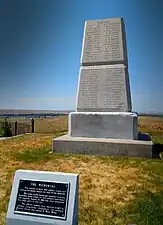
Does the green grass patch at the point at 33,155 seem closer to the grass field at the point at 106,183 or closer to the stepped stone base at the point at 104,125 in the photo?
the grass field at the point at 106,183

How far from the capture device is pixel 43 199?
2928 millimetres

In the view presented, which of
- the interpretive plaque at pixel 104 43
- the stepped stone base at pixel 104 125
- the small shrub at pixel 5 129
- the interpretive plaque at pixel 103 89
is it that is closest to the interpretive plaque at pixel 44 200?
the stepped stone base at pixel 104 125

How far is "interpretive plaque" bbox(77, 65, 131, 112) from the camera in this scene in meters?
7.32

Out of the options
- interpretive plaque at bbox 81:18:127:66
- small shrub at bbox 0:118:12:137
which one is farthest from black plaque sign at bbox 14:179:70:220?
small shrub at bbox 0:118:12:137

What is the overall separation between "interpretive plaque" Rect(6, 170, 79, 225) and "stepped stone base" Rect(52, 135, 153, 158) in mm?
3601

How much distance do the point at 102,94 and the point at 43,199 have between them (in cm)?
497

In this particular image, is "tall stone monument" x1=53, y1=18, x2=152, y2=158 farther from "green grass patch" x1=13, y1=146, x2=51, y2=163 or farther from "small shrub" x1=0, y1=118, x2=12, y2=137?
"small shrub" x1=0, y1=118, x2=12, y2=137

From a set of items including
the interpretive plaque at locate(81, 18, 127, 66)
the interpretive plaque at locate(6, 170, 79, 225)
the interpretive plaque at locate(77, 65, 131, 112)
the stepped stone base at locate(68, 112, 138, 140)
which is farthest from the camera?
the interpretive plaque at locate(81, 18, 127, 66)

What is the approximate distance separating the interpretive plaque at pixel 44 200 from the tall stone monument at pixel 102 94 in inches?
145

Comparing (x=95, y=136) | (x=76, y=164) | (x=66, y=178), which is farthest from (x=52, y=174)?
(x=95, y=136)

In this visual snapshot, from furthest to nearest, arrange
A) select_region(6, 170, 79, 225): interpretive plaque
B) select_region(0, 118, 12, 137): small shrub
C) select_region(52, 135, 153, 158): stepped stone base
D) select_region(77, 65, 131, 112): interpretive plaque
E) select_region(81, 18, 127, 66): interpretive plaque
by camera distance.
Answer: select_region(0, 118, 12, 137): small shrub, select_region(81, 18, 127, 66): interpretive plaque, select_region(77, 65, 131, 112): interpretive plaque, select_region(52, 135, 153, 158): stepped stone base, select_region(6, 170, 79, 225): interpretive plaque

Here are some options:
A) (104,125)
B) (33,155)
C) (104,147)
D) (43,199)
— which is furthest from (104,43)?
(43,199)

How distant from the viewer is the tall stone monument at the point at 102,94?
23.0 feet

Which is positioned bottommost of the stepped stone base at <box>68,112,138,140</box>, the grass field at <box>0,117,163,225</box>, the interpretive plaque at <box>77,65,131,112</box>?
the grass field at <box>0,117,163,225</box>
